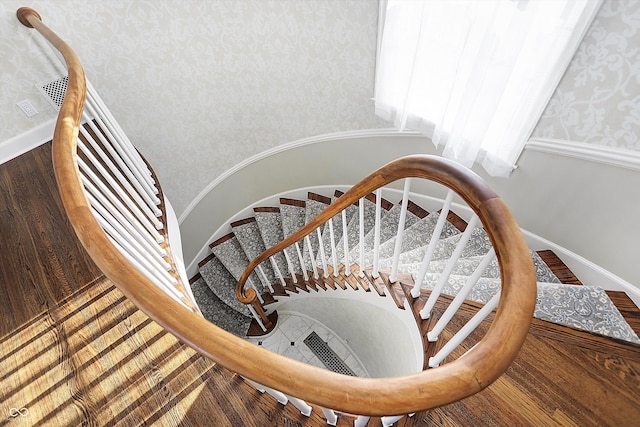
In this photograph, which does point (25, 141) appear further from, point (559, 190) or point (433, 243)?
→ point (559, 190)

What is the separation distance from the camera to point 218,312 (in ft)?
10.9

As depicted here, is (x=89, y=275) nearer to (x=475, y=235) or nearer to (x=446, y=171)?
(x=446, y=171)

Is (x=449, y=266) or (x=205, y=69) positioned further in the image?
(x=205, y=69)

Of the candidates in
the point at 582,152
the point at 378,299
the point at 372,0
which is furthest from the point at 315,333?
the point at 372,0

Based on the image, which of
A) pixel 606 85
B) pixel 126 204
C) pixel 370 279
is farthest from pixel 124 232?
pixel 606 85

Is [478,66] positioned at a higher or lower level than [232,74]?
higher

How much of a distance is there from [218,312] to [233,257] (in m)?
0.59

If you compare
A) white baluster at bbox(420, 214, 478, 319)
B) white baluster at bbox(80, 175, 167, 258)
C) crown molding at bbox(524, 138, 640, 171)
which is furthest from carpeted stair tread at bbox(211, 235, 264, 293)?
crown molding at bbox(524, 138, 640, 171)

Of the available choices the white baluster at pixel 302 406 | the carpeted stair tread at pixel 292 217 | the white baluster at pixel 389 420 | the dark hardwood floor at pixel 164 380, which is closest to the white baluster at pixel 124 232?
the dark hardwood floor at pixel 164 380

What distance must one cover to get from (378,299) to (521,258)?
1127 millimetres

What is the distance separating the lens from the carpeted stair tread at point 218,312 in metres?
3.27

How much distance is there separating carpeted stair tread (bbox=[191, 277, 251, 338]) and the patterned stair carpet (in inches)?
0.4

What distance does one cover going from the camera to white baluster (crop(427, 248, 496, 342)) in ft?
2.67

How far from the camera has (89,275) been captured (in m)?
1.56
